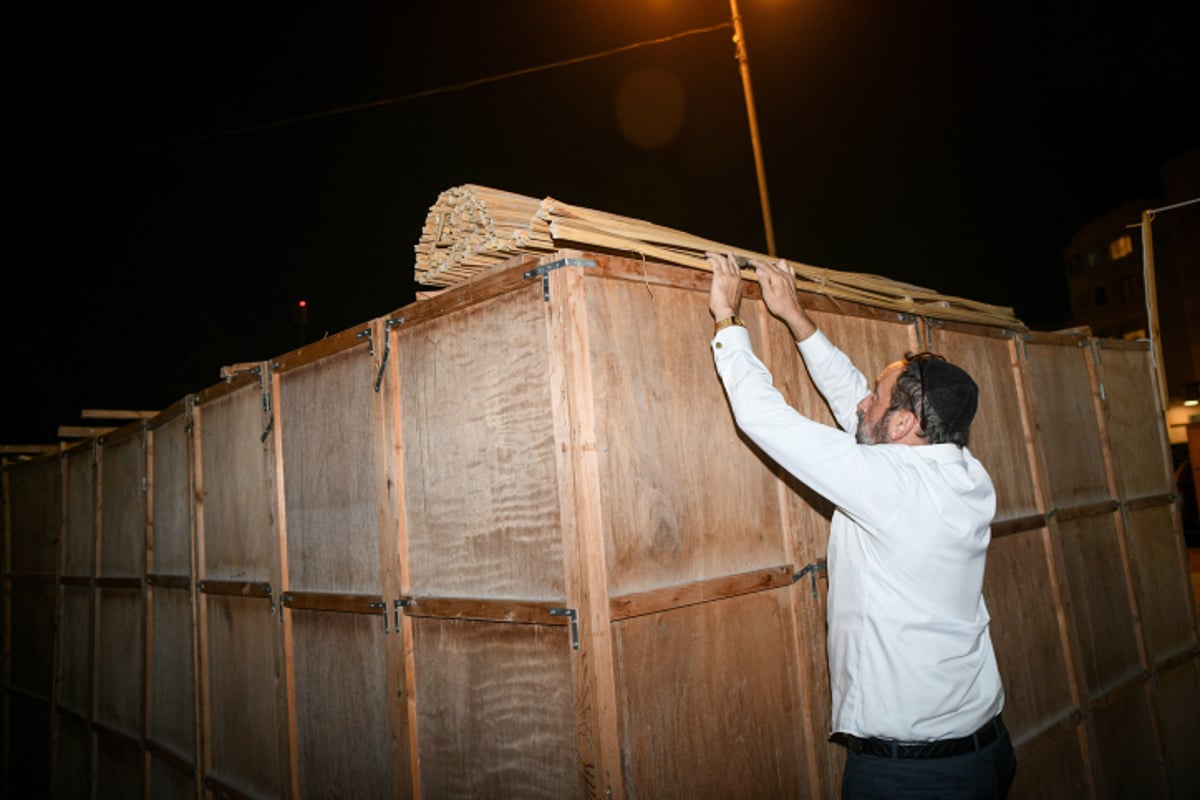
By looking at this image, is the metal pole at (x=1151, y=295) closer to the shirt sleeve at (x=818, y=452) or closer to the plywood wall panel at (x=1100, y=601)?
the plywood wall panel at (x=1100, y=601)

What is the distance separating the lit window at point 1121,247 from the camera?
4938 cm

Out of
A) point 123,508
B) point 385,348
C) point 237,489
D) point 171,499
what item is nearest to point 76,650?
point 123,508

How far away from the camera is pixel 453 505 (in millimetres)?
3514

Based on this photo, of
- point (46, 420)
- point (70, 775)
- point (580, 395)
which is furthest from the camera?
point (46, 420)

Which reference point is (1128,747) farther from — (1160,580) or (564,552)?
(564,552)

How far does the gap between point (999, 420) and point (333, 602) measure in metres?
4.60

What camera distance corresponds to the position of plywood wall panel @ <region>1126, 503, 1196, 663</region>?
6559mm

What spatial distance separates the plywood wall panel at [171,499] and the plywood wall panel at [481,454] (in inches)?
124

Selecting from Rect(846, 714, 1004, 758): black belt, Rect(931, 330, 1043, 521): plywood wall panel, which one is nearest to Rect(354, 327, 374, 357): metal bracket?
Rect(846, 714, 1004, 758): black belt

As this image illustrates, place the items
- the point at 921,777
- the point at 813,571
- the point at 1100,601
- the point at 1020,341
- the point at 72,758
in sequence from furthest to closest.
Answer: the point at 72,758
the point at 1100,601
the point at 1020,341
the point at 813,571
the point at 921,777

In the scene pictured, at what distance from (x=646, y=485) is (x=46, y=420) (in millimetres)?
21193

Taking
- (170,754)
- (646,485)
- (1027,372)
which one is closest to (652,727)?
(646,485)

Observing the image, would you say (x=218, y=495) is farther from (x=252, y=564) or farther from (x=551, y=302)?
(x=551, y=302)

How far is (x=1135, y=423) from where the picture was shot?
7199mm
